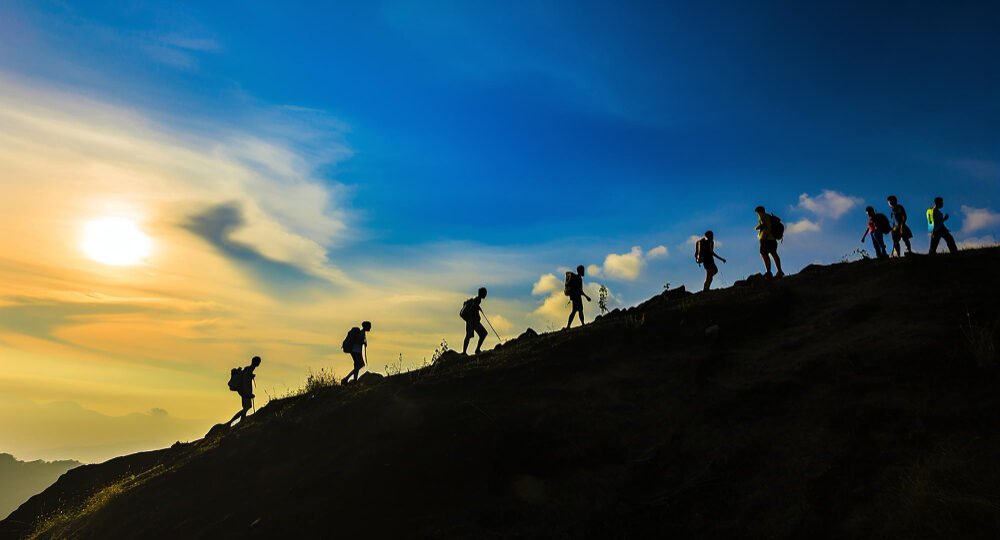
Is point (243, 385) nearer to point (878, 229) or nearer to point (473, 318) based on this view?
point (473, 318)

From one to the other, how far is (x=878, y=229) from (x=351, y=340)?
601 inches

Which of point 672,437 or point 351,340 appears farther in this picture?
point 351,340

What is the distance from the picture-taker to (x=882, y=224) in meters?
16.2

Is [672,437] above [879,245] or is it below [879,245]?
below

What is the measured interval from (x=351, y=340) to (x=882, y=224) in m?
15.4

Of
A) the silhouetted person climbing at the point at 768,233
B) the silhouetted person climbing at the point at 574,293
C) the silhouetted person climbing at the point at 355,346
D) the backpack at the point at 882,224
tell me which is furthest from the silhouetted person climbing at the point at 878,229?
the silhouetted person climbing at the point at 355,346

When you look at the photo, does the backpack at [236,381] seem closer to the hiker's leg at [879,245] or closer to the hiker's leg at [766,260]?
the hiker's leg at [766,260]

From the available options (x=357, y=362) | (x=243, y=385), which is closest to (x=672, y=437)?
(x=357, y=362)

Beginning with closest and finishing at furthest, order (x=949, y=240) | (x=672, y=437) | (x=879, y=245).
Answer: (x=672, y=437)
(x=949, y=240)
(x=879, y=245)

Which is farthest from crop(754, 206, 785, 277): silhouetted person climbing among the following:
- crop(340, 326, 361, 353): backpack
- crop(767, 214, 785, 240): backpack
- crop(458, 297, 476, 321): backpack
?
crop(340, 326, 361, 353): backpack

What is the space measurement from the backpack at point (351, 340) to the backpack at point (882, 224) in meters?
15.0

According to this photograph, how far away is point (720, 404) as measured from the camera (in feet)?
32.0

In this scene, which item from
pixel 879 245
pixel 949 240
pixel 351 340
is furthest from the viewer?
pixel 351 340

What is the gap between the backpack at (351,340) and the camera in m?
18.3
